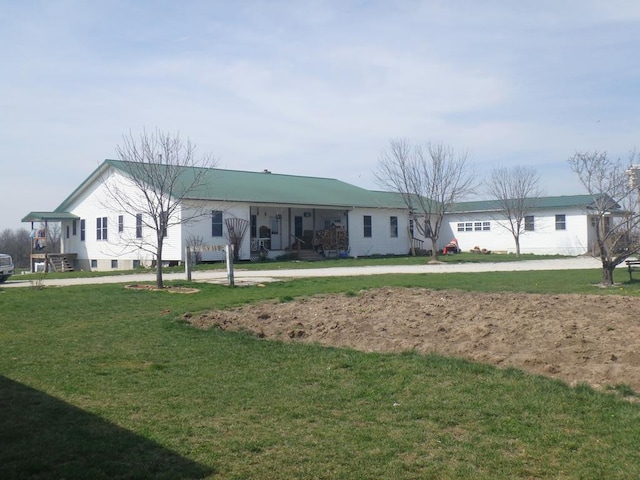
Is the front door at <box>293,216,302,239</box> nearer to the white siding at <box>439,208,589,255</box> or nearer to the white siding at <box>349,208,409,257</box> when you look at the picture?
the white siding at <box>349,208,409,257</box>

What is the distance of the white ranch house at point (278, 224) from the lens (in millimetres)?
33125

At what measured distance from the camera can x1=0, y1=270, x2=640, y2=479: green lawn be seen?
192 inches

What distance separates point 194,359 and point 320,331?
225 cm

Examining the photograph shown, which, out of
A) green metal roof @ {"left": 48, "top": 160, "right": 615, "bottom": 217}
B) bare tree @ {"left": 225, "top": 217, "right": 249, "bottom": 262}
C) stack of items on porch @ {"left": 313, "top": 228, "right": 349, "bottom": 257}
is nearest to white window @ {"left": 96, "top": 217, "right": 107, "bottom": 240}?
green metal roof @ {"left": 48, "top": 160, "right": 615, "bottom": 217}

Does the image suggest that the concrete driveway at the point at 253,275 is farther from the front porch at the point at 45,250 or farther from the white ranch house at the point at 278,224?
the front porch at the point at 45,250

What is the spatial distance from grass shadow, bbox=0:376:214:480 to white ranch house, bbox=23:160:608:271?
2520 centimetres

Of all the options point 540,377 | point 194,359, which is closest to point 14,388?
point 194,359

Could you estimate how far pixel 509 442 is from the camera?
17.8ft

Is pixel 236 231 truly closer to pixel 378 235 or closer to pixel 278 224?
pixel 278 224

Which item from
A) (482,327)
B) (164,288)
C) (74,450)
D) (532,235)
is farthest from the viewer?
(532,235)

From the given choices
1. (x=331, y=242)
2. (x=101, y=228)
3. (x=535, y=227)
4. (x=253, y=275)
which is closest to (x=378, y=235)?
(x=331, y=242)

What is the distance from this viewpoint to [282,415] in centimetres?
622

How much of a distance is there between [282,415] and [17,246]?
201 feet

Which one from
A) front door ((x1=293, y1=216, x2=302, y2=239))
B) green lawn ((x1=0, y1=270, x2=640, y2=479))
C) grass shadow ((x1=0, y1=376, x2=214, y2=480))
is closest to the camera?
grass shadow ((x1=0, y1=376, x2=214, y2=480))
